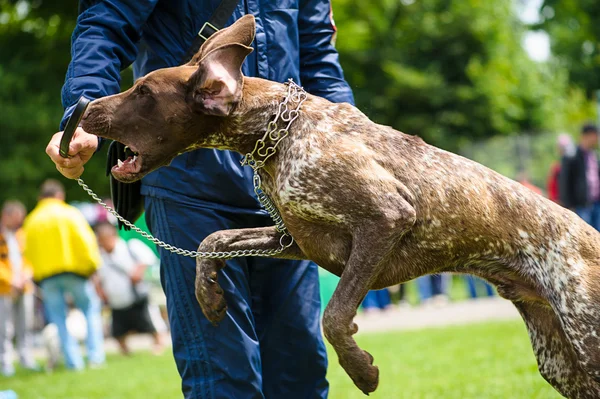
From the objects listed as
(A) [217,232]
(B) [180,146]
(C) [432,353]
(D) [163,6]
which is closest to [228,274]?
(A) [217,232]

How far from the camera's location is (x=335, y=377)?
918 cm

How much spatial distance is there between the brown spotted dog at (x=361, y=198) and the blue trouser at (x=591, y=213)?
475 inches

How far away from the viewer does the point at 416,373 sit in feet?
28.1

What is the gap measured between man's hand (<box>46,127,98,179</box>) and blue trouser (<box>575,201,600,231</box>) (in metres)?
12.9

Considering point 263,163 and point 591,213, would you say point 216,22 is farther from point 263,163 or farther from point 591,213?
point 591,213

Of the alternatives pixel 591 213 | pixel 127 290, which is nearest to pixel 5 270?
pixel 127 290

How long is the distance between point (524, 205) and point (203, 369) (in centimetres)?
160

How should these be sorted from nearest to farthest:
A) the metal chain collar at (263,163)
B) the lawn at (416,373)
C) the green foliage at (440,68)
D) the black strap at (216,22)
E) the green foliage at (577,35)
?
1. the metal chain collar at (263,163)
2. the black strap at (216,22)
3. the lawn at (416,373)
4. the green foliage at (577,35)
5. the green foliage at (440,68)

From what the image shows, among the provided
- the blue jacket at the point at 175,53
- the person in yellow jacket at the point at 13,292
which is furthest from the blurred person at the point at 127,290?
the blue jacket at the point at 175,53

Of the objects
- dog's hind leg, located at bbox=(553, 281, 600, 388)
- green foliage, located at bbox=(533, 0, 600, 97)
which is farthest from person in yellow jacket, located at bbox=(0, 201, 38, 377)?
green foliage, located at bbox=(533, 0, 600, 97)

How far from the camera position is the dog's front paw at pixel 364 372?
130 inches

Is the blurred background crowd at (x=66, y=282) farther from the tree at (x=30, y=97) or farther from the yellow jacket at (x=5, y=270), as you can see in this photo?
the tree at (x=30, y=97)

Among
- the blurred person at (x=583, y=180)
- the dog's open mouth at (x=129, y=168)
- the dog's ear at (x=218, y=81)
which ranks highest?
the dog's ear at (x=218, y=81)

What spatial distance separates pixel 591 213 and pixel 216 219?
494 inches
